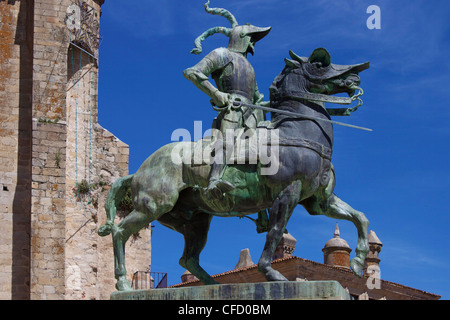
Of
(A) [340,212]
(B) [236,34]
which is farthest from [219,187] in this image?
(B) [236,34]

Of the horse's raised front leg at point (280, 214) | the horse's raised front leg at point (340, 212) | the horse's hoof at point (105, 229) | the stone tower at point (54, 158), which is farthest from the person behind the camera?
the stone tower at point (54, 158)

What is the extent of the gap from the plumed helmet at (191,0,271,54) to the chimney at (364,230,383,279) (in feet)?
105

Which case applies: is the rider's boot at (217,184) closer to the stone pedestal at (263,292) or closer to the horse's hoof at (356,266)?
the stone pedestal at (263,292)

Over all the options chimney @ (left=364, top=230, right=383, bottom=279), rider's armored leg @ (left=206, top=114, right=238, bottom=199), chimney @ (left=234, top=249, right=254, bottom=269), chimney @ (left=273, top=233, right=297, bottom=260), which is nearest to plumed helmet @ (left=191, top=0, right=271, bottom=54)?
rider's armored leg @ (left=206, top=114, right=238, bottom=199)

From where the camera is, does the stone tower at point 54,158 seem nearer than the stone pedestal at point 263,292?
No

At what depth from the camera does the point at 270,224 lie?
12.8 meters

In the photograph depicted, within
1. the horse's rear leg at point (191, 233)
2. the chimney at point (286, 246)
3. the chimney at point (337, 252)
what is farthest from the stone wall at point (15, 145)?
the chimney at point (337, 252)

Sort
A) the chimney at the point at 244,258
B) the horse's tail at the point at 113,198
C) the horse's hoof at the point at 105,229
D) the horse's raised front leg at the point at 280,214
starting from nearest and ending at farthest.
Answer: the horse's raised front leg at the point at 280,214, the horse's hoof at the point at 105,229, the horse's tail at the point at 113,198, the chimney at the point at 244,258

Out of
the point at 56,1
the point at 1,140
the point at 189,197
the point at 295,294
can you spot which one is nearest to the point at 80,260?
the point at 1,140

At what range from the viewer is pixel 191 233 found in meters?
13.7

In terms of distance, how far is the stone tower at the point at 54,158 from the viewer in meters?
26.1

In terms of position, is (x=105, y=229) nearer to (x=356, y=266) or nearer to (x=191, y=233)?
(x=191, y=233)
